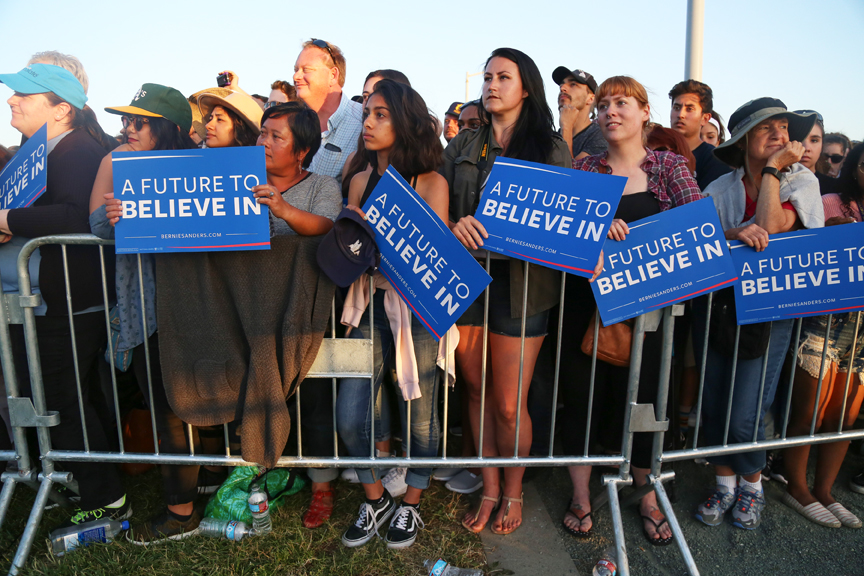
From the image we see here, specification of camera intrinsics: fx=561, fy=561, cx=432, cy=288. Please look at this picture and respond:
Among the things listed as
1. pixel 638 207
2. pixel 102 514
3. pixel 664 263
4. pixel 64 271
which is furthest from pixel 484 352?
pixel 102 514

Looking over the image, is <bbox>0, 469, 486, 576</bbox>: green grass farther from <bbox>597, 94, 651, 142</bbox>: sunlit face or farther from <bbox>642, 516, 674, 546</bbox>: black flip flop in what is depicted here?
<bbox>597, 94, 651, 142</bbox>: sunlit face

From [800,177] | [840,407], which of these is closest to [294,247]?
[800,177]

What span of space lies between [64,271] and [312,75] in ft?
8.00

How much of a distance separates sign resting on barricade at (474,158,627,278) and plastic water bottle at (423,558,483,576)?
4.92ft

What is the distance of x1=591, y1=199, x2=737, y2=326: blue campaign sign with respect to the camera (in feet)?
8.50

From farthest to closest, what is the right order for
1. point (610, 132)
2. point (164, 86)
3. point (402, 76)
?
point (402, 76)
point (164, 86)
point (610, 132)

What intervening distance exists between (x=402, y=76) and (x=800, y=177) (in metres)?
2.70

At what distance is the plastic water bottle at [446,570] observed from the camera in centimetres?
267

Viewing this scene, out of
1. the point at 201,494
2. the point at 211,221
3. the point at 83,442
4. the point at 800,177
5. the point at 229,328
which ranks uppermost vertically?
the point at 800,177

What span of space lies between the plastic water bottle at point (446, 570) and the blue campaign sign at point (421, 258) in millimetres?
1115

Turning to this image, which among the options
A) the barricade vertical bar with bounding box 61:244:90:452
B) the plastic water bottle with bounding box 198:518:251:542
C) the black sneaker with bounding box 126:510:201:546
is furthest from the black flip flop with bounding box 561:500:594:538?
the barricade vertical bar with bounding box 61:244:90:452

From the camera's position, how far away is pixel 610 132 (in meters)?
2.90

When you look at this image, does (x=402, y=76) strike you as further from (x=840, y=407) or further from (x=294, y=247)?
(x=840, y=407)

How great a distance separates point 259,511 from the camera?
2918 millimetres
